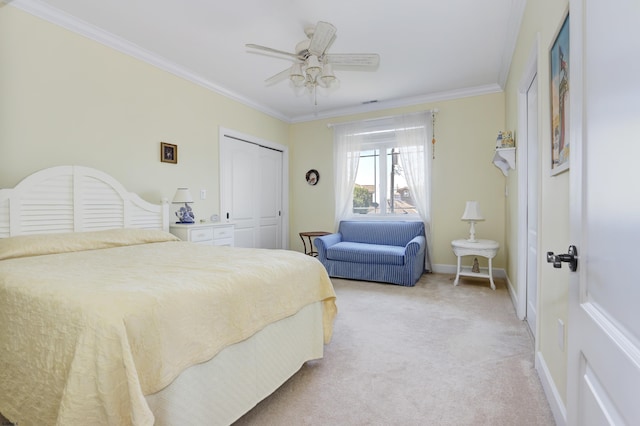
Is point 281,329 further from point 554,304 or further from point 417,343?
point 554,304

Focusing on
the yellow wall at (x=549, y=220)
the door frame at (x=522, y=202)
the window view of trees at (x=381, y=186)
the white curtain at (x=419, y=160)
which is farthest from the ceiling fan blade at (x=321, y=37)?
the window view of trees at (x=381, y=186)

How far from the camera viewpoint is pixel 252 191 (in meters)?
4.93

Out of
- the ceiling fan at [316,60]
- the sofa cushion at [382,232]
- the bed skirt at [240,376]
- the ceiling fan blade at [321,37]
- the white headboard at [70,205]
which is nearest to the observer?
the bed skirt at [240,376]

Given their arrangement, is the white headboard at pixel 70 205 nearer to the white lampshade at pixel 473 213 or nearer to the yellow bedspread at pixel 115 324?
the yellow bedspread at pixel 115 324

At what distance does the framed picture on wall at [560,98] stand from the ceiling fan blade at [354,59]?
1.25 m

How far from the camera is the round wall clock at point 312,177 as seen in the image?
5.47 meters

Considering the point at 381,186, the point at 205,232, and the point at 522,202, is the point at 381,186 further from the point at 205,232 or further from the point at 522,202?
the point at 205,232

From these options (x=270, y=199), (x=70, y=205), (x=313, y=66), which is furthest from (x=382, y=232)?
(x=70, y=205)

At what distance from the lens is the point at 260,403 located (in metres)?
1.65

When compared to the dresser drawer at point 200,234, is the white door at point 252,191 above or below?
above

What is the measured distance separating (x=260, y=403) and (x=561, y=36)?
92.6 inches

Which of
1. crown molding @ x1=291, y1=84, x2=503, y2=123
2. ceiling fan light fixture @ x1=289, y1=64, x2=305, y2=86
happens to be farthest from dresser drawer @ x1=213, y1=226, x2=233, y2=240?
crown molding @ x1=291, y1=84, x2=503, y2=123

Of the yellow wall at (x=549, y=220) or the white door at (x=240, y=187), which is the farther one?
the white door at (x=240, y=187)

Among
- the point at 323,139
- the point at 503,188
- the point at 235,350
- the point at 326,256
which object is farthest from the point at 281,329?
the point at 323,139
